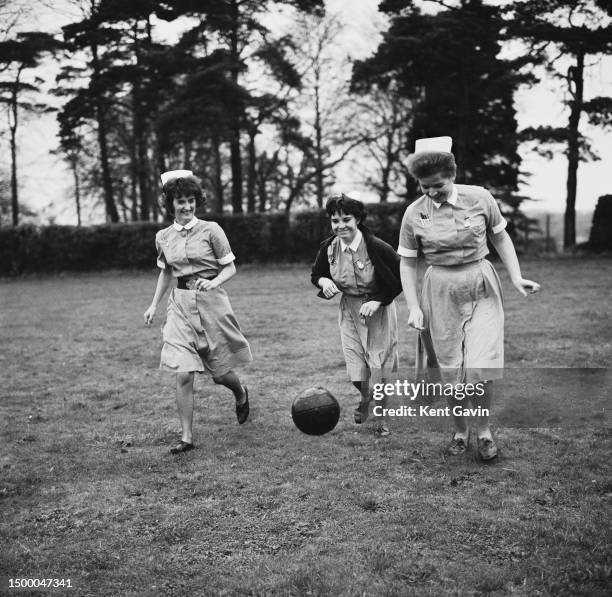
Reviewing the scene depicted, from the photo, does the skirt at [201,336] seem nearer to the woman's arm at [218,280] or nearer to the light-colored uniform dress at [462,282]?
the woman's arm at [218,280]

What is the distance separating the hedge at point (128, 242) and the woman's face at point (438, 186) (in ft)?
70.3

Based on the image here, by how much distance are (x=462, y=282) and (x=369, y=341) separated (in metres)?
1.24

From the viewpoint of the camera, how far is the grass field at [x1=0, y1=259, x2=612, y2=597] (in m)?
3.25

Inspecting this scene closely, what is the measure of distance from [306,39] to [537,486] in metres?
31.8

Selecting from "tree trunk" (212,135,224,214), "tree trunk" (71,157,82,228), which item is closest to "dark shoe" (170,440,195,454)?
"tree trunk" (212,135,224,214)

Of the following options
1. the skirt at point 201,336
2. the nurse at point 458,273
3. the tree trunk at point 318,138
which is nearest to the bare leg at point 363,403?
the skirt at point 201,336

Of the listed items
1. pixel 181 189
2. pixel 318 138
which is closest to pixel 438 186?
pixel 181 189

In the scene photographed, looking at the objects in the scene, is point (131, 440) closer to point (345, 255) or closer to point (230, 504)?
point (230, 504)

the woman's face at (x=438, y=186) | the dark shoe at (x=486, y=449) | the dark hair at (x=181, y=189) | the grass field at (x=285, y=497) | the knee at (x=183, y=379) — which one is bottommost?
the grass field at (x=285, y=497)

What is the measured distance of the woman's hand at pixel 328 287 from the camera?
5.29m

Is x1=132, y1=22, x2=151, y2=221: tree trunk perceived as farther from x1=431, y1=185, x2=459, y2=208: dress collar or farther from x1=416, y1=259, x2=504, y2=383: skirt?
x1=416, y1=259, x2=504, y2=383: skirt

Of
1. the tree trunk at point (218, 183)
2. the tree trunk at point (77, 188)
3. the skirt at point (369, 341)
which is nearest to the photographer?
the skirt at point (369, 341)

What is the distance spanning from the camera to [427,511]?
393 centimetres

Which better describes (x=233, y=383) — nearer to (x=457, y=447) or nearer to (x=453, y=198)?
(x=457, y=447)
